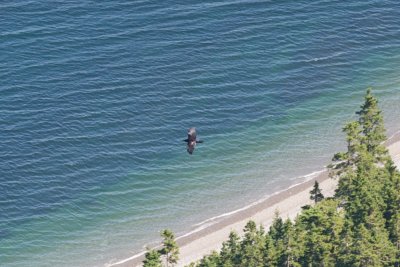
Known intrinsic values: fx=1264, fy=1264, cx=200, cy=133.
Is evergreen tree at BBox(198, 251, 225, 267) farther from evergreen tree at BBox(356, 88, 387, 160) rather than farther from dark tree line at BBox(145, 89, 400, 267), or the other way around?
evergreen tree at BBox(356, 88, 387, 160)

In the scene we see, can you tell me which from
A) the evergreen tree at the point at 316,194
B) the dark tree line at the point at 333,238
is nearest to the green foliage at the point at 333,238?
the dark tree line at the point at 333,238

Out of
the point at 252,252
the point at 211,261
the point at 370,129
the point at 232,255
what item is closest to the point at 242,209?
the point at 370,129

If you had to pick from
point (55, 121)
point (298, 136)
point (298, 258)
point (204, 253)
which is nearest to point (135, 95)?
point (55, 121)

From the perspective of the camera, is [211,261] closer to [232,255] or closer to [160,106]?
[232,255]

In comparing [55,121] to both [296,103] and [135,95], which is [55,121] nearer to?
[135,95]

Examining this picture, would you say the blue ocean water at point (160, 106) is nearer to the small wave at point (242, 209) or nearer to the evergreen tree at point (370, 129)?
the small wave at point (242, 209)

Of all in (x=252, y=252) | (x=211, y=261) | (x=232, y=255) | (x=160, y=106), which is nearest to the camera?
(x=252, y=252)

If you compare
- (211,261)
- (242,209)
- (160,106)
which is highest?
(160,106)
